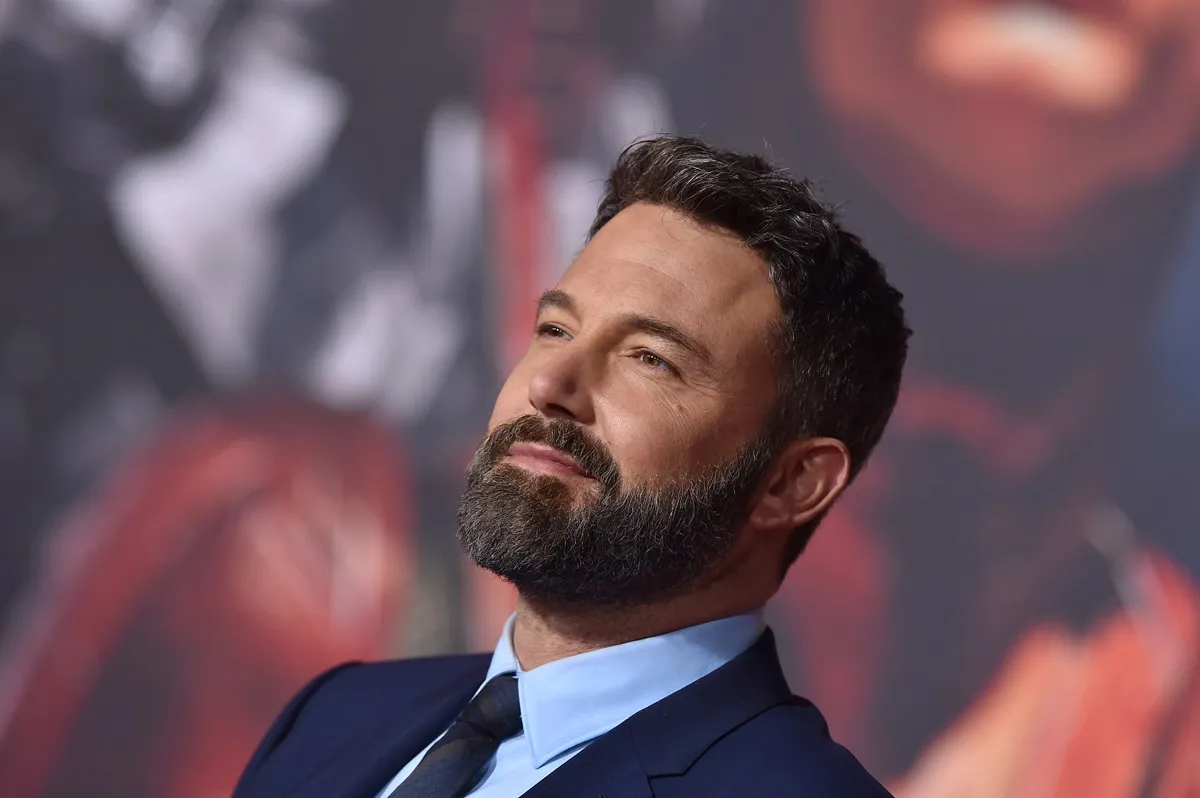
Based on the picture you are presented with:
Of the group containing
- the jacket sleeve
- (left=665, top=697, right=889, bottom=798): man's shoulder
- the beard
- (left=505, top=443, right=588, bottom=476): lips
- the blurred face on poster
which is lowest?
the jacket sleeve

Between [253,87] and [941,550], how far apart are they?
2.19 metres

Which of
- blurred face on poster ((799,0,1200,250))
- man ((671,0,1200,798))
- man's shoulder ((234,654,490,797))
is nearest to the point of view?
man's shoulder ((234,654,490,797))

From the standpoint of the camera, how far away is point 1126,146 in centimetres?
272

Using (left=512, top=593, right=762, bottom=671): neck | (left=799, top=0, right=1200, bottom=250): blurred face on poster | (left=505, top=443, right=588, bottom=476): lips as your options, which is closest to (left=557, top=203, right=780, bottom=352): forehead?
(left=505, top=443, right=588, bottom=476): lips

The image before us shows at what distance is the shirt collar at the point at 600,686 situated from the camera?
4.97ft

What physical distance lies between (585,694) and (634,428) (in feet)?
1.13

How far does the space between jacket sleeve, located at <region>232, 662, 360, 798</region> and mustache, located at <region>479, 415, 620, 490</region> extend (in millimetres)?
672

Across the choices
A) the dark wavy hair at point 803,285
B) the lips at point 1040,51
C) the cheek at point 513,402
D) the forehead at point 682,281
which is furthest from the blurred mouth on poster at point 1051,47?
the cheek at point 513,402

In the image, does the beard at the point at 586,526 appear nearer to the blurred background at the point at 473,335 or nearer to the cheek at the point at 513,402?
the cheek at the point at 513,402

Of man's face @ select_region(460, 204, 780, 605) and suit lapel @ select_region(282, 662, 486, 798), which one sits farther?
suit lapel @ select_region(282, 662, 486, 798)

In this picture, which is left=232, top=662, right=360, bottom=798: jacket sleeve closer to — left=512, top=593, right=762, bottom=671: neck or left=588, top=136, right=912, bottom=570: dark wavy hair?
left=512, top=593, right=762, bottom=671: neck

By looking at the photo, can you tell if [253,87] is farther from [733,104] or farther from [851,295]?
[851,295]

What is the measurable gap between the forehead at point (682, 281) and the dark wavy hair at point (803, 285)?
0.02m

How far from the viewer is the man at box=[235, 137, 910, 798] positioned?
1498 mm
